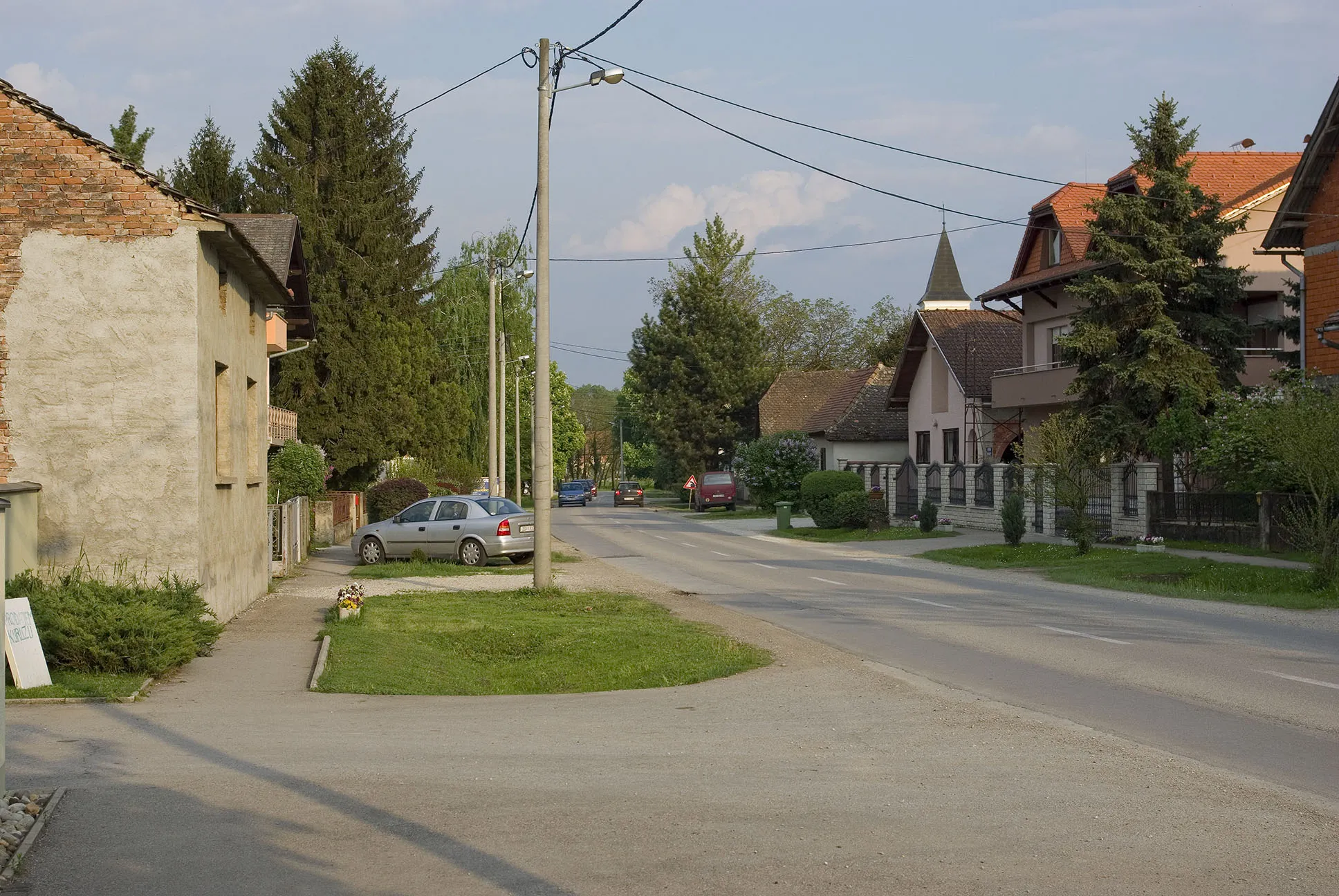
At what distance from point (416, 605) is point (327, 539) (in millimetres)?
17799

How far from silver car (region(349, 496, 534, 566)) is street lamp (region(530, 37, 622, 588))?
5995 mm

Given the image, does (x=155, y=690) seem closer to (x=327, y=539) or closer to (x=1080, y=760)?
(x=1080, y=760)

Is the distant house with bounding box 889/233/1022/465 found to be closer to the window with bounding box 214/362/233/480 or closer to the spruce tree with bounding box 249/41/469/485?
the spruce tree with bounding box 249/41/469/485

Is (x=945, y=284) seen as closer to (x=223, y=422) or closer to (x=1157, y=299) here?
(x=1157, y=299)

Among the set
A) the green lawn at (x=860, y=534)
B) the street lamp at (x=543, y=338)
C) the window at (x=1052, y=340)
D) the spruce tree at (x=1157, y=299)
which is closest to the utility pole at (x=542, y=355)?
the street lamp at (x=543, y=338)

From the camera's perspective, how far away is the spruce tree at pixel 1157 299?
31.6 meters

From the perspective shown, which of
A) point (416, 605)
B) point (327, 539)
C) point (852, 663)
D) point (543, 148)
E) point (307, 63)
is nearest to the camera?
point (852, 663)

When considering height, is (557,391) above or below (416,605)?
above

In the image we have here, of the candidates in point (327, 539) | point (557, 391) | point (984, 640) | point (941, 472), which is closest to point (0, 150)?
point (984, 640)

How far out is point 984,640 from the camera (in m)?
14.7

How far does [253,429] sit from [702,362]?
53363mm

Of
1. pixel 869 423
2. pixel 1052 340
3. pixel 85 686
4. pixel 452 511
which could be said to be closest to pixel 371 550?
pixel 452 511

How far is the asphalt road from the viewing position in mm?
9102

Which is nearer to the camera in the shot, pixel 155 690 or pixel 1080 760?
pixel 1080 760
